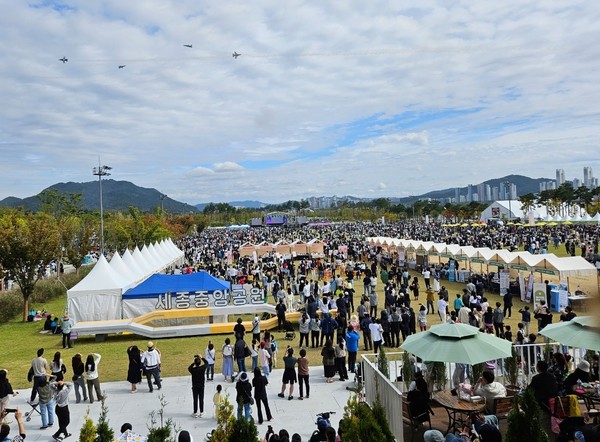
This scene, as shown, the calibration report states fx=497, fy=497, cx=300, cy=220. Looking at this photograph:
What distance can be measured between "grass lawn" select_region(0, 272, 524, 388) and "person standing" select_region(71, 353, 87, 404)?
5.86ft

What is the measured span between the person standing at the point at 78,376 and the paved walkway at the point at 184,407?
0.66 feet

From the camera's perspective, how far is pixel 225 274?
1232 inches

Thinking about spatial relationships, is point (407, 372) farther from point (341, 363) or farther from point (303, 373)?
point (341, 363)

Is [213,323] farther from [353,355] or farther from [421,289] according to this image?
[421,289]

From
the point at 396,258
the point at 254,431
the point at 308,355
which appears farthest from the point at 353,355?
the point at 396,258

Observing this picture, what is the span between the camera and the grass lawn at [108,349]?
1378 cm

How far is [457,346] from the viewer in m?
7.83

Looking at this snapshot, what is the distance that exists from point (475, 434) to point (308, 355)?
7891mm

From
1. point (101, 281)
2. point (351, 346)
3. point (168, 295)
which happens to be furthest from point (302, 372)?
point (101, 281)

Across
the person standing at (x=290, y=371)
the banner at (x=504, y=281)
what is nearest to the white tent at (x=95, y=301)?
the person standing at (x=290, y=371)

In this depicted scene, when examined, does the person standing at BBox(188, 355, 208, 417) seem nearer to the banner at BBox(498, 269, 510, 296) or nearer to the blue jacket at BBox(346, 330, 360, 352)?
→ the blue jacket at BBox(346, 330, 360, 352)

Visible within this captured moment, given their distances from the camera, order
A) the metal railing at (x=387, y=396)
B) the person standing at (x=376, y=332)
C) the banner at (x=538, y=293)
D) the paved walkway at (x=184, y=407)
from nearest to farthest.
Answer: the metal railing at (x=387, y=396) < the paved walkway at (x=184, y=407) < the person standing at (x=376, y=332) < the banner at (x=538, y=293)

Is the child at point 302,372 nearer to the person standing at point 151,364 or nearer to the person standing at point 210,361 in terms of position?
the person standing at point 210,361

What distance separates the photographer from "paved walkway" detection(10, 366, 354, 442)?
31.0 feet
